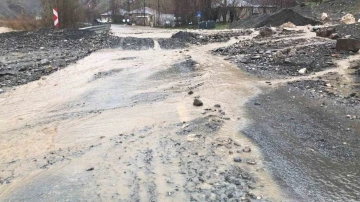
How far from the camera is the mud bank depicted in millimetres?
4203

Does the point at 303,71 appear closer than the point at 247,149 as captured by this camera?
No

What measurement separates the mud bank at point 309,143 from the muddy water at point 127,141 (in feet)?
0.80

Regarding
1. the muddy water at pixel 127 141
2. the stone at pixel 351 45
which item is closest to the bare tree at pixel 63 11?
the muddy water at pixel 127 141

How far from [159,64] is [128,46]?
5.38m

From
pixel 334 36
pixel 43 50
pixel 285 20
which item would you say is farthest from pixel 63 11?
pixel 334 36

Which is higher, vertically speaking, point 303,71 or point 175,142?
point 303,71

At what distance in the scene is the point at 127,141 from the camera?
5570 mm

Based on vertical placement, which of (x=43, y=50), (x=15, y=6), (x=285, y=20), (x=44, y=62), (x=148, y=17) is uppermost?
(x=15, y=6)

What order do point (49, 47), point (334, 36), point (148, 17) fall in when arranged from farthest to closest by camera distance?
point (148, 17) < point (334, 36) < point (49, 47)

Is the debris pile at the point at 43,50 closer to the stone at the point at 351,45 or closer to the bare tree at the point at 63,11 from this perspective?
the bare tree at the point at 63,11

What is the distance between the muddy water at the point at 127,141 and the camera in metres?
4.13

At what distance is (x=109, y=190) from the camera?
4.11 m

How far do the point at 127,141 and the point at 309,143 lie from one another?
2.62 metres

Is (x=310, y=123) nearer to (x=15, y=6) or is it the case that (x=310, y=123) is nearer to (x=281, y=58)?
(x=281, y=58)
